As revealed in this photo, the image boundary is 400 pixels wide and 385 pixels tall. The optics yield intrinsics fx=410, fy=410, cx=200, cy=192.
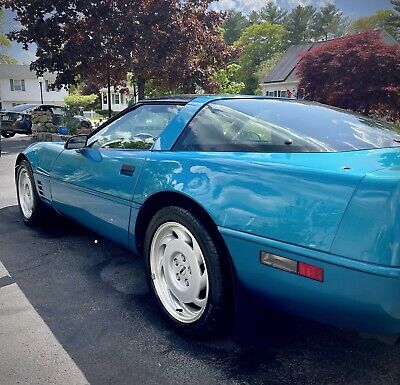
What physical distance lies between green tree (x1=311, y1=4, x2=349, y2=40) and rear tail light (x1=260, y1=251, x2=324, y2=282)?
69.3 m

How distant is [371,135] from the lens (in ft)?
8.29

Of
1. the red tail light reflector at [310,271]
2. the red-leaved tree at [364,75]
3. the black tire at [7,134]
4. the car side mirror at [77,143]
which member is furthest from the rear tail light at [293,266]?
the black tire at [7,134]

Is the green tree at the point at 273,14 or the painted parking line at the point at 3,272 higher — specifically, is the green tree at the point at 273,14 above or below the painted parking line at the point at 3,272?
above

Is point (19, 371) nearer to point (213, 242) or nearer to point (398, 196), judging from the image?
point (213, 242)

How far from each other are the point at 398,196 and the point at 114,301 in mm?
2029

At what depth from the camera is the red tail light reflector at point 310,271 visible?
1746 mm

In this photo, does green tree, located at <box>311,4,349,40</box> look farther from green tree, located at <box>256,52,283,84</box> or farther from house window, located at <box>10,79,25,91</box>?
house window, located at <box>10,79,25,91</box>

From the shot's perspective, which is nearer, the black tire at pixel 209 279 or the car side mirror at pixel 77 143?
the black tire at pixel 209 279

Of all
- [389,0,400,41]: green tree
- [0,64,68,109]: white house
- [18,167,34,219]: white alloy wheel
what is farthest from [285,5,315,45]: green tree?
[18,167,34,219]: white alloy wheel

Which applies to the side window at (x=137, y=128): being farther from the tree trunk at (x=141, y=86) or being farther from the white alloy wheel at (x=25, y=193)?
the tree trunk at (x=141, y=86)

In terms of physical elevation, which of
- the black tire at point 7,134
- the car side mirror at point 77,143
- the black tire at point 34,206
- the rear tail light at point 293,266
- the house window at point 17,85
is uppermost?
the house window at point 17,85

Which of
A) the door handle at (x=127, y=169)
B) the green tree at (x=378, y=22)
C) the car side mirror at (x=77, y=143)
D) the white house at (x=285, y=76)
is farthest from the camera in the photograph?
the green tree at (x=378, y=22)

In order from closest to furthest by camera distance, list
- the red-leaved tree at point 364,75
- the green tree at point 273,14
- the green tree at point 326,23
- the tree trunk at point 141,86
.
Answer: the tree trunk at point 141,86
the red-leaved tree at point 364,75
the green tree at point 326,23
the green tree at point 273,14

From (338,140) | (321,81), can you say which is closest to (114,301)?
(338,140)
